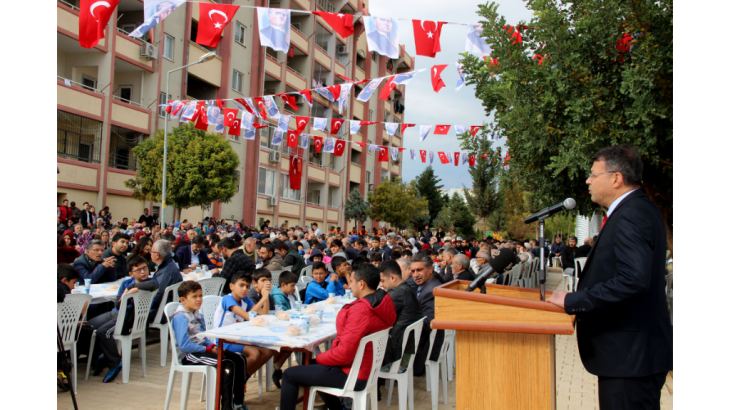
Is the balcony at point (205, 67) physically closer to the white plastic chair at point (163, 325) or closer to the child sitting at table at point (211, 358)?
the white plastic chair at point (163, 325)

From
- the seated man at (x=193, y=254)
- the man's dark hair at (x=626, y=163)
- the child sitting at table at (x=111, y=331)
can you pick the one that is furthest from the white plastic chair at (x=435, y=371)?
the seated man at (x=193, y=254)

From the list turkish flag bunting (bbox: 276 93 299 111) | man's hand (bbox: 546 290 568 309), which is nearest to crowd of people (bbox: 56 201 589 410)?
man's hand (bbox: 546 290 568 309)

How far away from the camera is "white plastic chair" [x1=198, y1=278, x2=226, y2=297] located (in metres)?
7.71

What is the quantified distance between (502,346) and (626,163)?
3.84 feet

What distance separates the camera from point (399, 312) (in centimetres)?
537

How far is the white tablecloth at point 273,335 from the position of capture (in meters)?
4.45

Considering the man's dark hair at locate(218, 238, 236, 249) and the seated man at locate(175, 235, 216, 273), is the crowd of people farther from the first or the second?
the seated man at locate(175, 235, 216, 273)

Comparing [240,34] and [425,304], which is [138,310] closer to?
[425,304]

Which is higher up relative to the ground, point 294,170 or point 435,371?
point 294,170

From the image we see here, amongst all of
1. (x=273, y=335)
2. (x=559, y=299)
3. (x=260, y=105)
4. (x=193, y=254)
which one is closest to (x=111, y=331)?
(x=273, y=335)

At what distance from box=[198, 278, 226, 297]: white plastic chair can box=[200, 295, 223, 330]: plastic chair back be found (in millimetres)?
1748

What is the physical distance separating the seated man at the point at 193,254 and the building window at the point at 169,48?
14920 mm
